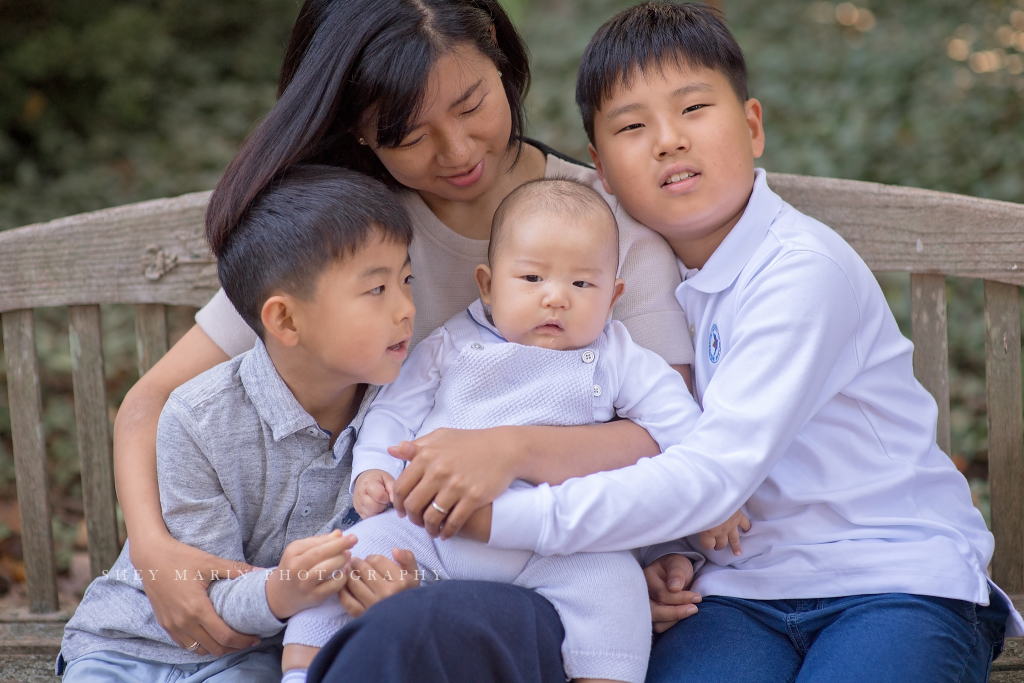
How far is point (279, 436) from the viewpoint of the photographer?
182cm

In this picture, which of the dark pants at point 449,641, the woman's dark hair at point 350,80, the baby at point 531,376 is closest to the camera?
the dark pants at point 449,641

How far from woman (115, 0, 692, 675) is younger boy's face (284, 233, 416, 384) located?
0.22 metres

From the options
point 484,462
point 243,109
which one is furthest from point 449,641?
point 243,109

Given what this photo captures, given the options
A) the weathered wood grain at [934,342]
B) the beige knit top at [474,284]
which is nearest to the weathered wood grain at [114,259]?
the beige knit top at [474,284]

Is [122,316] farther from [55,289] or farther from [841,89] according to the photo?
[841,89]

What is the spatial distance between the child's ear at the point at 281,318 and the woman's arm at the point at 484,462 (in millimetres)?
320

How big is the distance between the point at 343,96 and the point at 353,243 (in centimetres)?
35

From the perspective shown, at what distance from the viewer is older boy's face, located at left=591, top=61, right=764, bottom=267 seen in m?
1.89

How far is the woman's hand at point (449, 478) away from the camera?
1607mm

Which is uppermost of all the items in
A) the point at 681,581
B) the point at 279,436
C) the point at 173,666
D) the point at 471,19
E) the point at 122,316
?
the point at 471,19

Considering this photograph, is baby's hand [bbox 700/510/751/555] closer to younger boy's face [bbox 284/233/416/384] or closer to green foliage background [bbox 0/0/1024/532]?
younger boy's face [bbox 284/233/416/384]

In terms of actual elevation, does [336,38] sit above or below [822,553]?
above

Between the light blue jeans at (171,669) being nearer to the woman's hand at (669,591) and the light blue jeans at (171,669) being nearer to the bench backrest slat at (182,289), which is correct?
the bench backrest slat at (182,289)

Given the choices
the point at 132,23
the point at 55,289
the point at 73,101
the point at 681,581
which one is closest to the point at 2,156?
the point at 73,101
